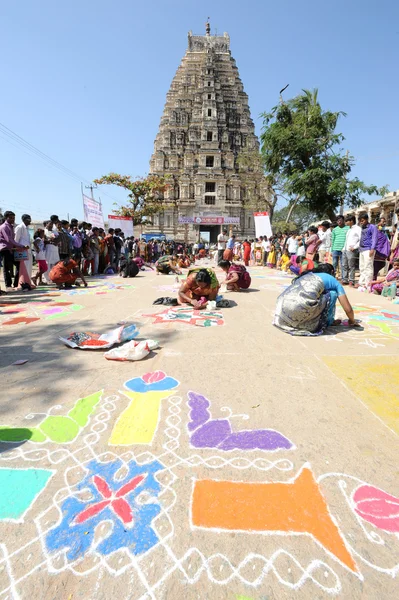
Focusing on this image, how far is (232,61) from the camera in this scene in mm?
43812

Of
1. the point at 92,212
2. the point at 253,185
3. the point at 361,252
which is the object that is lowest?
the point at 361,252

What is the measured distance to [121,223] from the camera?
16062mm

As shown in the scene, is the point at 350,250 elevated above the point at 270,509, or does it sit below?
above

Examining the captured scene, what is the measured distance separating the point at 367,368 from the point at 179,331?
6.09ft

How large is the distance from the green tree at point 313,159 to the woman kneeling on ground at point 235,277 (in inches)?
272

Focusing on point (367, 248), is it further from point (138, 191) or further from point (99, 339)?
point (138, 191)

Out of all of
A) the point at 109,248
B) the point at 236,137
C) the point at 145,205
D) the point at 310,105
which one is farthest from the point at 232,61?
the point at 109,248

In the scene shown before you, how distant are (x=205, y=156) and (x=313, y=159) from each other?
28870 mm

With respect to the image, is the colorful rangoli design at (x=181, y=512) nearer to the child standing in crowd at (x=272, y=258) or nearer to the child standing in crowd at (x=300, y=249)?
the child standing in crowd at (x=300, y=249)

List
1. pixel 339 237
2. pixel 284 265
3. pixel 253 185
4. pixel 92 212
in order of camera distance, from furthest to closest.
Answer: pixel 253 185
pixel 92 212
pixel 284 265
pixel 339 237

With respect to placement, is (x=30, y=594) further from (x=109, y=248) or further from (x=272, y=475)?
(x=109, y=248)

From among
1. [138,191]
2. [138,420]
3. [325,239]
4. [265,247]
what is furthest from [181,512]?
[138,191]

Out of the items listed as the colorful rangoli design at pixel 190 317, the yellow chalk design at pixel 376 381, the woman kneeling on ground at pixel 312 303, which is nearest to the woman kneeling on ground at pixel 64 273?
the colorful rangoli design at pixel 190 317

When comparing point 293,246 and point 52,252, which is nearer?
point 52,252
